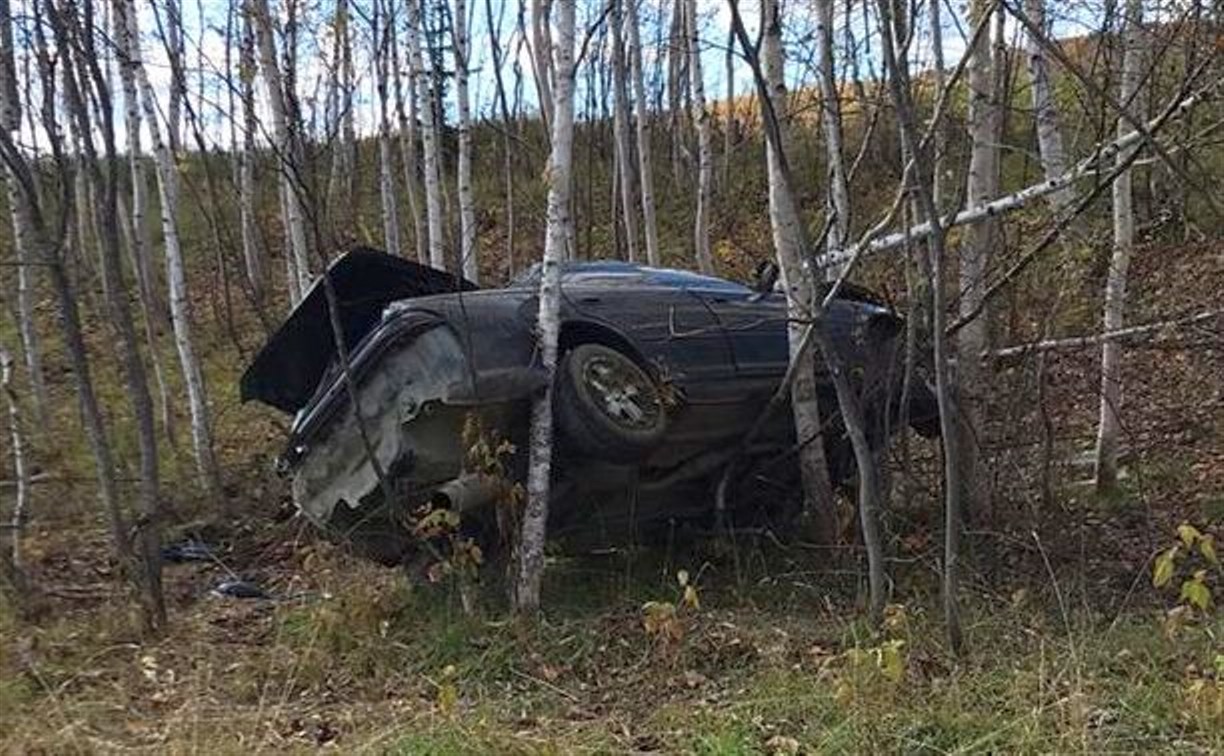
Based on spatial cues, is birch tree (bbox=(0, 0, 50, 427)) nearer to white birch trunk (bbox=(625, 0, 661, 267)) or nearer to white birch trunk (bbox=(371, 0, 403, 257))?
white birch trunk (bbox=(371, 0, 403, 257))

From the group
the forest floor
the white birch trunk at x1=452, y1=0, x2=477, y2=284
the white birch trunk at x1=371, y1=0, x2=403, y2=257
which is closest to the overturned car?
the forest floor

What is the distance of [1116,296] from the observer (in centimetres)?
761

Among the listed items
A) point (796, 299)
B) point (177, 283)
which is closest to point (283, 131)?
point (177, 283)

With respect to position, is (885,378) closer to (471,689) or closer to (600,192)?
(471,689)

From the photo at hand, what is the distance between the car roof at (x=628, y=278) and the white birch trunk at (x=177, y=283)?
3.74 m

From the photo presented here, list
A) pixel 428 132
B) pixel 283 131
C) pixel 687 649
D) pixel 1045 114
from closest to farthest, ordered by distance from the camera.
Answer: pixel 687 649
pixel 1045 114
pixel 283 131
pixel 428 132

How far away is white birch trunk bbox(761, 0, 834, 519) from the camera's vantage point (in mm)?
6070

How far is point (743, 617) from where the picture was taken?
5.53 metres

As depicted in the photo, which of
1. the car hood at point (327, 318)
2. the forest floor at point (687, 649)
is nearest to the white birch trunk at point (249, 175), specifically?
the car hood at point (327, 318)

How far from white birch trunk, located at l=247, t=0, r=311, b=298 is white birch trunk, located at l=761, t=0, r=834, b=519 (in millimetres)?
2460

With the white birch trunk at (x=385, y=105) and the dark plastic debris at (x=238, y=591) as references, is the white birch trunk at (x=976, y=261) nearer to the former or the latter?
the dark plastic debris at (x=238, y=591)

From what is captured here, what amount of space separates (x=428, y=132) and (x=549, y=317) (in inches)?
229

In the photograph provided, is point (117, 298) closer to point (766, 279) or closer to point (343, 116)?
point (766, 279)

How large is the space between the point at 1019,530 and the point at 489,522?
285 centimetres
